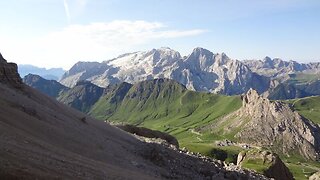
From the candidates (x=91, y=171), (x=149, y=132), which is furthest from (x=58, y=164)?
(x=149, y=132)

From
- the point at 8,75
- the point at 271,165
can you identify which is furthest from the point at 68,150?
the point at 271,165

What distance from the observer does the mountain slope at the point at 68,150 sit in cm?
3434

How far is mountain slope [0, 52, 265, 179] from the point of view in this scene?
1352 inches

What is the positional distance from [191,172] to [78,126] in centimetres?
1822

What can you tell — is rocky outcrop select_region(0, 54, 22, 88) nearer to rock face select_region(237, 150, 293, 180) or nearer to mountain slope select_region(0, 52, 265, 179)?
mountain slope select_region(0, 52, 265, 179)

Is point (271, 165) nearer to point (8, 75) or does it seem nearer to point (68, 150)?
point (8, 75)

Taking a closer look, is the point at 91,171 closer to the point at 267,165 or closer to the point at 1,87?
the point at 1,87

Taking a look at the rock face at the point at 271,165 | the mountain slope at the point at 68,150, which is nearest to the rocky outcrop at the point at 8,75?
the mountain slope at the point at 68,150

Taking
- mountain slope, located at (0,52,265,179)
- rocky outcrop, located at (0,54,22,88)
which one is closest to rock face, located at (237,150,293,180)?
mountain slope, located at (0,52,265,179)

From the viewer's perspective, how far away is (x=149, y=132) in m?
102

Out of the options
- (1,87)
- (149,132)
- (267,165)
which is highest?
(1,87)

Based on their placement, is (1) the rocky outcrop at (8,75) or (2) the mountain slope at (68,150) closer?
(2) the mountain slope at (68,150)

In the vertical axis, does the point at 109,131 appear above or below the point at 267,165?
above

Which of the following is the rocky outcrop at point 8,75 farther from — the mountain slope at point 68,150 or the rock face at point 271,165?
the rock face at point 271,165
